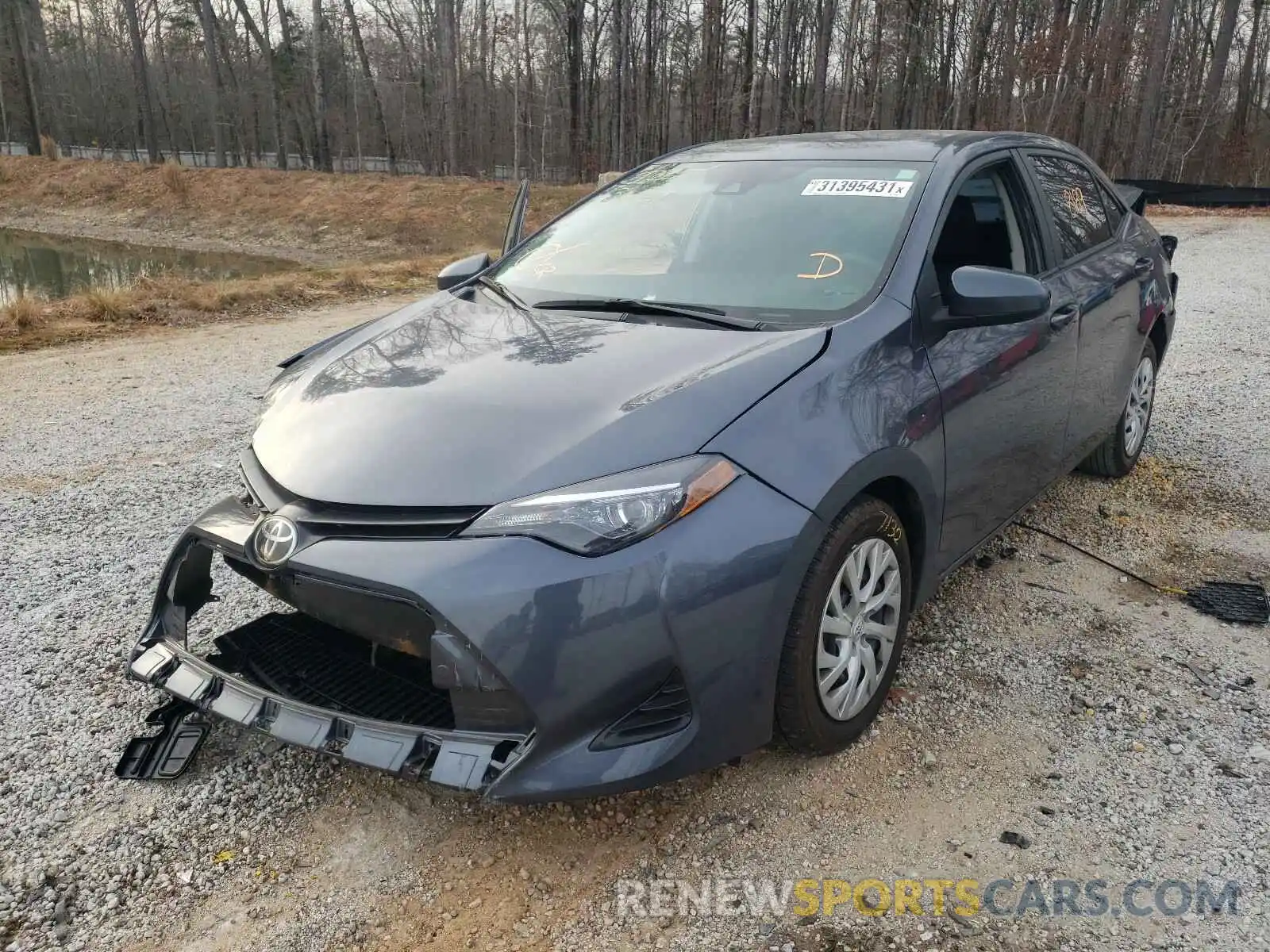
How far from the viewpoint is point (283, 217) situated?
2669cm

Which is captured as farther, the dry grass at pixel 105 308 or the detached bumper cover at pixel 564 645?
the dry grass at pixel 105 308

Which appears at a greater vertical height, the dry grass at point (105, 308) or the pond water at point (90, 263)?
the dry grass at point (105, 308)

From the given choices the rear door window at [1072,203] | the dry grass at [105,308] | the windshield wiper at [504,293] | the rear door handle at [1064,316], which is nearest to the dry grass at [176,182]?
the dry grass at [105,308]

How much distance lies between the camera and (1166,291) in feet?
16.3

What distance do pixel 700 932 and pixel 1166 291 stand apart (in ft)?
14.3

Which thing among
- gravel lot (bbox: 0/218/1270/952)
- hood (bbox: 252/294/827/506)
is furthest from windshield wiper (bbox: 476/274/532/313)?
gravel lot (bbox: 0/218/1270/952)

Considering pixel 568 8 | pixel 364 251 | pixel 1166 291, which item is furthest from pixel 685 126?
pixel 1166 291

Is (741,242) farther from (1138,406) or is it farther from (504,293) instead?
(1138,406)

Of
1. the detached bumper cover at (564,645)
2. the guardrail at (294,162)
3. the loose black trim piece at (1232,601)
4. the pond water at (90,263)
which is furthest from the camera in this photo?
the guardrail at (294,162)

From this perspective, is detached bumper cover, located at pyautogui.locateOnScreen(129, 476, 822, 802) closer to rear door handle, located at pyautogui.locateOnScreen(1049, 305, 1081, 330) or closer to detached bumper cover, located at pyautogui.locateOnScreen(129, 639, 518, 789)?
detached bumper cover, located at pyautogui.locateOnScreen(129, 639, 518, 789)

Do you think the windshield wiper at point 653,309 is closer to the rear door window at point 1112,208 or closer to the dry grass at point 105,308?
the rear door window at point 1112,208

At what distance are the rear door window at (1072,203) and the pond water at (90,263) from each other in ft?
47.3

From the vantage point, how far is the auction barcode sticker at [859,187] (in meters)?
3.26

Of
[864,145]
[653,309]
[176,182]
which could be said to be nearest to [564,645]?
[653,309]
